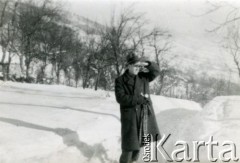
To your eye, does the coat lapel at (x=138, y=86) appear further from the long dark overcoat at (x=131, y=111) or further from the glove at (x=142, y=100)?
the glove at (x=142, y=100)

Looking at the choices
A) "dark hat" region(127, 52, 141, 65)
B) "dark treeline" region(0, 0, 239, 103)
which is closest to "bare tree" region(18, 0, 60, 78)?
"dark treeline" region(0, 0, 239, 103)

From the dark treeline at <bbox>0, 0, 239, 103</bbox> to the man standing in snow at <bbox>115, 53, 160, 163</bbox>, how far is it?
18985 millimetres

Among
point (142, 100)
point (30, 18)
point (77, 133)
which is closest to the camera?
point (142, 100)

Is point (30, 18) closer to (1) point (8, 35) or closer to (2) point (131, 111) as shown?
(1) point (8, 35)

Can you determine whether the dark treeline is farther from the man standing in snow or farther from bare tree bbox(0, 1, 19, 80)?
the man standing in snow

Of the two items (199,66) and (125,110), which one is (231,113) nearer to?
(125,110)

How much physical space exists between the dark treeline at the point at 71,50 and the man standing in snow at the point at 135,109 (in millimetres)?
18985

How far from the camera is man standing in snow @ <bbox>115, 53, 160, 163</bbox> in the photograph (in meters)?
5.25

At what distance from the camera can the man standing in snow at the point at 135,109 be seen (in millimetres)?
5246

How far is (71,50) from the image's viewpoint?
181ft

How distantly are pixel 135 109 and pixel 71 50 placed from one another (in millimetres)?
50511

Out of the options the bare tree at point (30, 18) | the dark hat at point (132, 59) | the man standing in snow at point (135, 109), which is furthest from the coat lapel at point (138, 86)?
the bare tree at point (30, 18)

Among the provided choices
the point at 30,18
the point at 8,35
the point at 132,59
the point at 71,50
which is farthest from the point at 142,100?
the point at 71,50

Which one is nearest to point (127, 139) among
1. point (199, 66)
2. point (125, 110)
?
point (125, 110)
